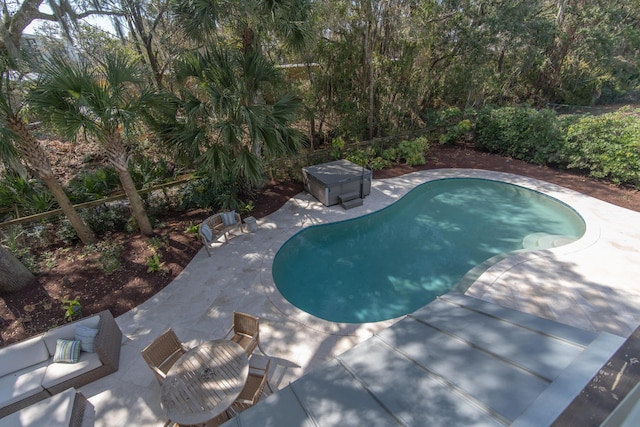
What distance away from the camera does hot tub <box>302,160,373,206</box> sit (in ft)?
27.0

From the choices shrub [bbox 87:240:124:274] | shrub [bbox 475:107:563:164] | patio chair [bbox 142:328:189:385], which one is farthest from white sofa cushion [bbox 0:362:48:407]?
shrub [bbox 475:107:563:164]

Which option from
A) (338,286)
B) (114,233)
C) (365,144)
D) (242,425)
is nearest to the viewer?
(242,425)

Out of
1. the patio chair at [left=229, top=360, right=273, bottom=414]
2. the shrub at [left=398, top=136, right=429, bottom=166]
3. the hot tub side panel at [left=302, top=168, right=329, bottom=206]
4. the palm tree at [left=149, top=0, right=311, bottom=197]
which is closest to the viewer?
the patio chair at [left=229, top=360, right=273, bottom=414]

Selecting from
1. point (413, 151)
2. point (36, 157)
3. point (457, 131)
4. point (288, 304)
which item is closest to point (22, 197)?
point (36, 157)

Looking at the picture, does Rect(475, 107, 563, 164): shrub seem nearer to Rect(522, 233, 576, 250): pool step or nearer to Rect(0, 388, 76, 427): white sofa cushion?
Rect(522, 233, 576, 250): pool step

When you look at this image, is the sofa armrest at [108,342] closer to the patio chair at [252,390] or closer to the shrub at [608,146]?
the patio chair at [252,390]

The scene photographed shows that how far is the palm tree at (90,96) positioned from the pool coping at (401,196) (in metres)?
3.97

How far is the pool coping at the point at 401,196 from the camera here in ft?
16.0

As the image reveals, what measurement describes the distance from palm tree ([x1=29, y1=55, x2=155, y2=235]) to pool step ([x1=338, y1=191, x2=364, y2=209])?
5372 mm

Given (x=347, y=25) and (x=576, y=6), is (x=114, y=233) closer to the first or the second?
(x=347, y=25)

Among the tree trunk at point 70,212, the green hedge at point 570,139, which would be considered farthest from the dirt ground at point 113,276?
the green hedge at point 570,139

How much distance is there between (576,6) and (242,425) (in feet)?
73.5

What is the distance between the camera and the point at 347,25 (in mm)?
9906

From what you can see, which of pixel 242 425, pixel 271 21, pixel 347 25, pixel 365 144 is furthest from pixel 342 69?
pixel 242 425
